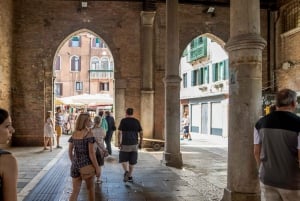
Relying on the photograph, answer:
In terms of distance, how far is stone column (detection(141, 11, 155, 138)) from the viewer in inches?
618

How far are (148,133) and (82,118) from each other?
34.2ft

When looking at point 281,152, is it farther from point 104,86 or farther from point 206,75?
point 104,86

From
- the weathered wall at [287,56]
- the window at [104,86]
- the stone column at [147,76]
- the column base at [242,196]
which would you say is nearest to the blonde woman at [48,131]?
the stone column at [147,76]

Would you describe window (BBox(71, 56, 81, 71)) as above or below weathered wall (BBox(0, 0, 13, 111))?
above

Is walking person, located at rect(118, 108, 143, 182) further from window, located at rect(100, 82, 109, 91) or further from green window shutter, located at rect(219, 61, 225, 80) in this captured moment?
window, located at rect(100, 82, 109, 91)

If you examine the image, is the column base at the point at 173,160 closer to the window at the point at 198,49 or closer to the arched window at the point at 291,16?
the arched window at the point at 291,16

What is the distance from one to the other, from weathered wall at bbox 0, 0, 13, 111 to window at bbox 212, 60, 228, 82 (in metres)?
13.9

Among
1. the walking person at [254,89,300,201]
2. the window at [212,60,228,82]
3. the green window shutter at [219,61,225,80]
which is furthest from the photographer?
the green window shutter at [219,61,225,80]

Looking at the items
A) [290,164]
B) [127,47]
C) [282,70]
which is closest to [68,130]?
[127,47]

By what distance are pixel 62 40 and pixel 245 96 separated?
11.7 m

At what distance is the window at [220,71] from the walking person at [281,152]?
21.5 meters

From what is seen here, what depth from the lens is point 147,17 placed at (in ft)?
51.7

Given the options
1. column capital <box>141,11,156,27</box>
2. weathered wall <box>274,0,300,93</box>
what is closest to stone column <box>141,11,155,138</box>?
column capital <box>141,11,156,27</box>

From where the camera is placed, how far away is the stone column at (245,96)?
5184 millimetres
